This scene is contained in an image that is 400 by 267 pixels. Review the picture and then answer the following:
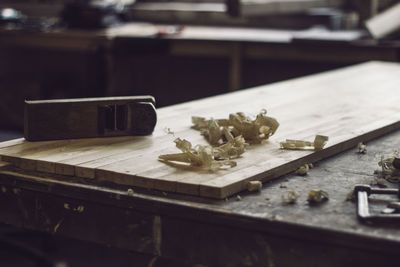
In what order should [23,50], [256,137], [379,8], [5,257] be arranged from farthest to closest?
1. [23,50]
2. [379,8]
3. [5,257]
4. [256,137]

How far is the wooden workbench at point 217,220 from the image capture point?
109 cm

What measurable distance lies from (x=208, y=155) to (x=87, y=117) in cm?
37

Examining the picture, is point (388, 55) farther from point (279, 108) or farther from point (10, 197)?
point (10, 197)

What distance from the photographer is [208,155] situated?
1.39m

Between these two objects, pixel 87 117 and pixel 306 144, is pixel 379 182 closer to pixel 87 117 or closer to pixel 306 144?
pixel 306 144

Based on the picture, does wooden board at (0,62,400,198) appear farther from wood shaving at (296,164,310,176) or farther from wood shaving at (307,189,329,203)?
wood shaving at (307,189,329,203)

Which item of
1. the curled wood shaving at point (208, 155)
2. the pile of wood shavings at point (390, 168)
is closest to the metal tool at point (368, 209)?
the pile of wood shavings at point (390, 168)

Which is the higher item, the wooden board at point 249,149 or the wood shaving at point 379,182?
the wooden board at point 249,149

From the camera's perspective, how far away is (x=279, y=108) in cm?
205

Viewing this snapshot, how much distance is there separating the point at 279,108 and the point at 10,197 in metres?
0.95

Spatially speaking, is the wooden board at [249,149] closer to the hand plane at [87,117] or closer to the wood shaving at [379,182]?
the hand plane at [87,117]

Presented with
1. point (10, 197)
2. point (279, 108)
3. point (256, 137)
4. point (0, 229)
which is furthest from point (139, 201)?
point (0, 229)

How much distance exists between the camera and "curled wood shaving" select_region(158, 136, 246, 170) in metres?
1.40

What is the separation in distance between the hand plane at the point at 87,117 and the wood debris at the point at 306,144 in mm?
353
